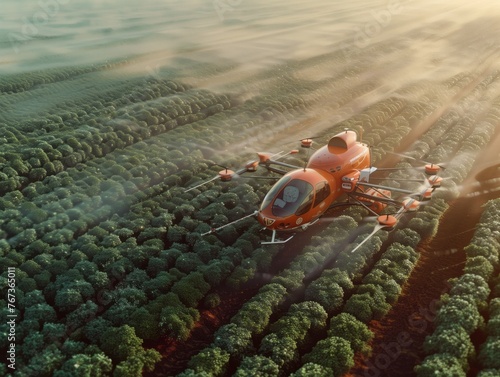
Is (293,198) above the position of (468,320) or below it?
above

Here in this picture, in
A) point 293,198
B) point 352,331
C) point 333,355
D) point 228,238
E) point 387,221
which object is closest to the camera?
point 333,355

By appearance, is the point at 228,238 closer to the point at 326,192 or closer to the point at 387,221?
the point at 326,192

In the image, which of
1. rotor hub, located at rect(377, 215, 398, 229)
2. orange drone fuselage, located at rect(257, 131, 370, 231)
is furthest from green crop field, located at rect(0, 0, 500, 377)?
rotor hub, located at rect(377, 215, 398, 229)

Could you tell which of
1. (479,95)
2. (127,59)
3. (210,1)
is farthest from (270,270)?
(210,1)

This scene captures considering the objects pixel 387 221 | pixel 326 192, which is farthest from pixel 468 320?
pixel 326 192

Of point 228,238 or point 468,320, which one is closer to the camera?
point 468,320

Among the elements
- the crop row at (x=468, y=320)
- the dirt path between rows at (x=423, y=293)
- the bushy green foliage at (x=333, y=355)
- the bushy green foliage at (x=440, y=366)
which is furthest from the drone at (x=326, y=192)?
the bushy green foliage at (x=440, y=366)

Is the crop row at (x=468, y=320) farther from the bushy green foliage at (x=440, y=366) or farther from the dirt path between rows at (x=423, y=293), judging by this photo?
the dirt path between rows at (x=423, y=293)

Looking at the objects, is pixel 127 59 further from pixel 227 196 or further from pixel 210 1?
pixel 210 1
